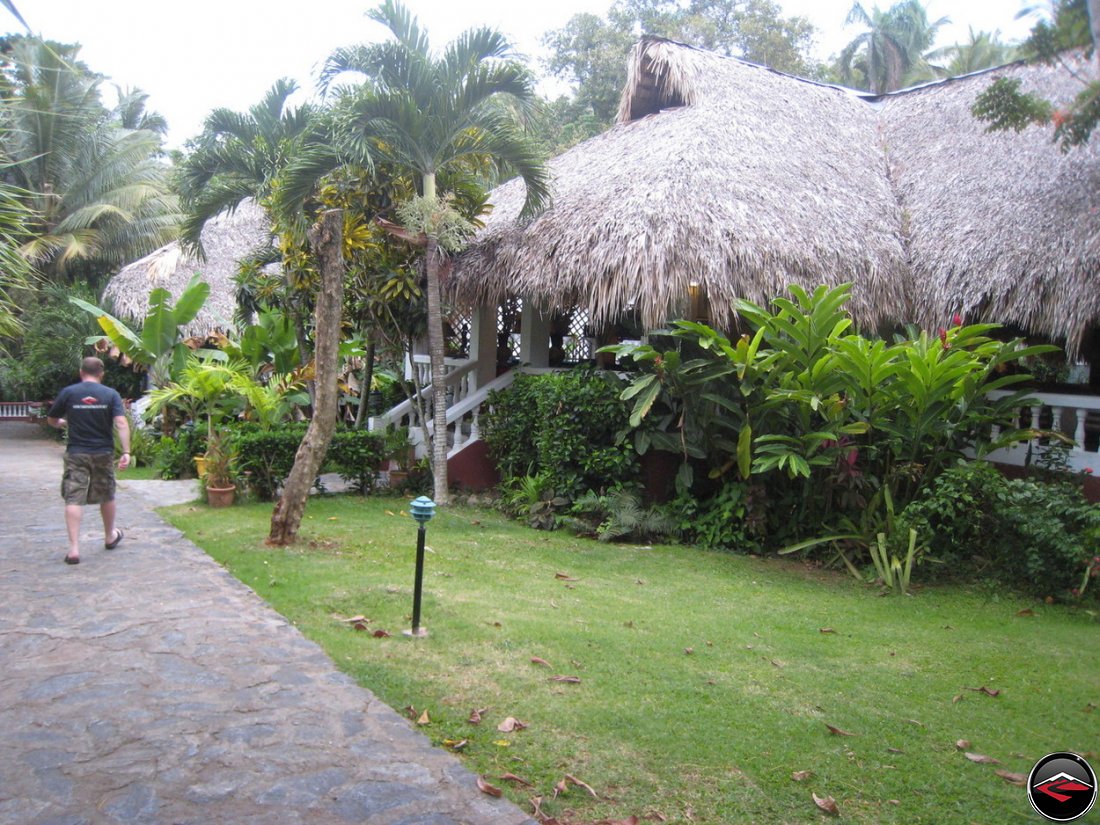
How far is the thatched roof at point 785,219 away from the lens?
8477mm

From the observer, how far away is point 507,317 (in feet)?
45.1

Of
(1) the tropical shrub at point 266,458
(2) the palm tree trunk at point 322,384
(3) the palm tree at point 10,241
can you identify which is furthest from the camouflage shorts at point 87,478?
(1) the tropical shrub at point 266,458

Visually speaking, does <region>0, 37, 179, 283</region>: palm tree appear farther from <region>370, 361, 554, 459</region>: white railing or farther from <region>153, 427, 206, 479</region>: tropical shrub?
<region>370, 361, 554, 459</region>: white railing

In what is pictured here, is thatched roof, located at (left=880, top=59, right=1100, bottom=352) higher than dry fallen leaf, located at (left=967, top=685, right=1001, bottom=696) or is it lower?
higher

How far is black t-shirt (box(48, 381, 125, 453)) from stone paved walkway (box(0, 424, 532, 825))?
41.4 inches

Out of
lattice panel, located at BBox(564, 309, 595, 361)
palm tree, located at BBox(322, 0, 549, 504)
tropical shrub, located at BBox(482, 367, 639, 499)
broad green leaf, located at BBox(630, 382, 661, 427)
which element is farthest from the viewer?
lattice panel, located at BBox(564, 309, 595, 361)

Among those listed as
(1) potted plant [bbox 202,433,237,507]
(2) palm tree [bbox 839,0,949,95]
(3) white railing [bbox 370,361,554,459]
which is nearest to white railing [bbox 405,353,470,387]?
(3) white railing [bbox 370,361,554,459]

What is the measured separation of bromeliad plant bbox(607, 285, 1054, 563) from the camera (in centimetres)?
761

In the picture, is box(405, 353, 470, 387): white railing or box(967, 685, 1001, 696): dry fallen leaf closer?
box(967, 685, 1001, 696): dry fallen leaf

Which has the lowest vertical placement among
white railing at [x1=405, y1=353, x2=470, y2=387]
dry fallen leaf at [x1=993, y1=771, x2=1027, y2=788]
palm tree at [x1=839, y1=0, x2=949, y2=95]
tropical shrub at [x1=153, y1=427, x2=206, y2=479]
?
dry fallen leaf at [x1=993, y1=771, x2=1027, y2=788]

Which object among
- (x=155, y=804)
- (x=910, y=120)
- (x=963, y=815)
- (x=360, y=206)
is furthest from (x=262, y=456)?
(x=910, y=120)

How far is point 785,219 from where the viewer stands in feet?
30.5

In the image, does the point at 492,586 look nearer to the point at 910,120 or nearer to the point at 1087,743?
the point at 1087,743

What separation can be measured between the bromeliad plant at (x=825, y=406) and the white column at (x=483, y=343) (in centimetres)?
344
